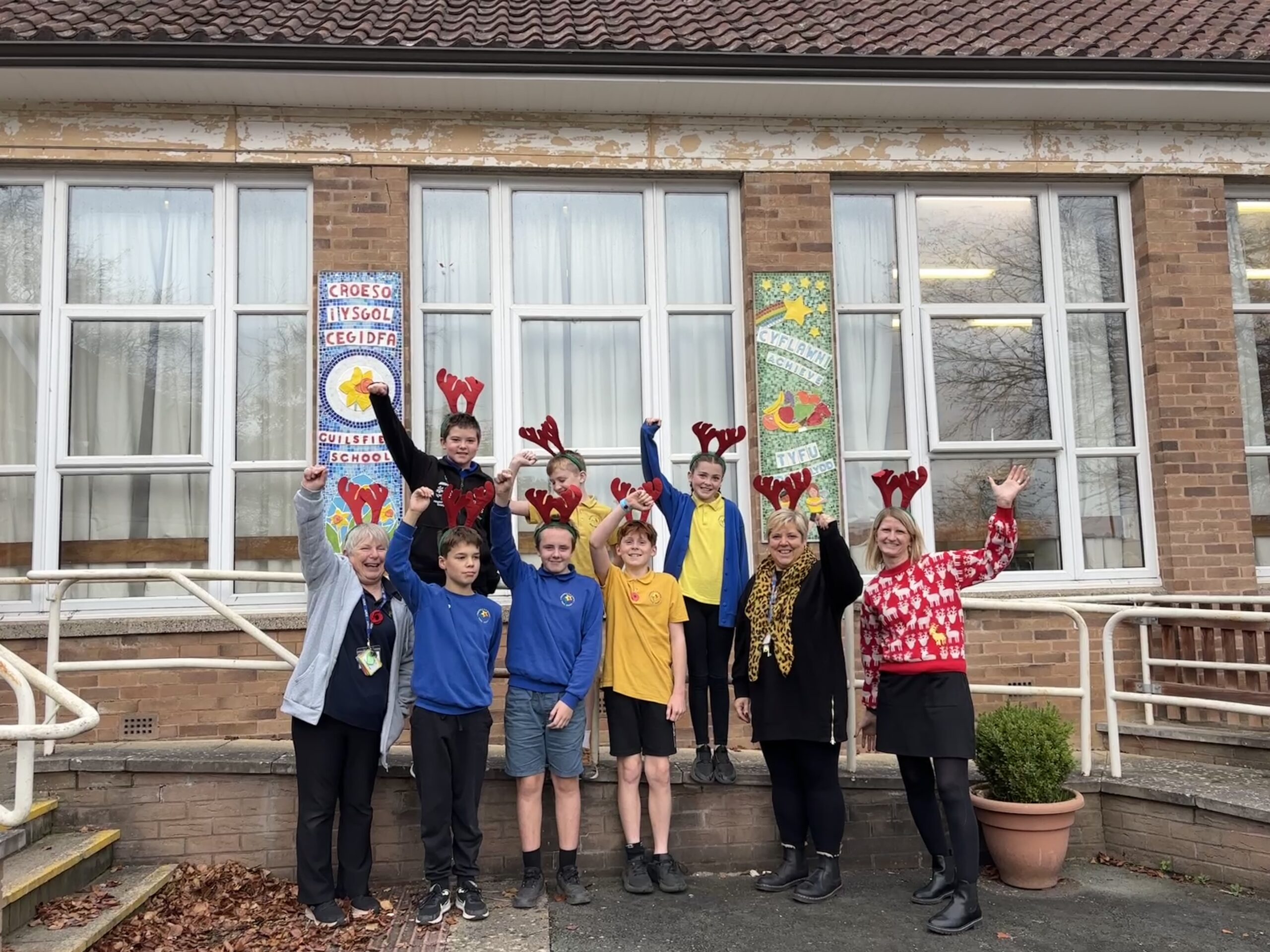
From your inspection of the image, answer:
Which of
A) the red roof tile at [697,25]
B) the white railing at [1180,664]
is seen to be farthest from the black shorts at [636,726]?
the red roof tile at [697,25]

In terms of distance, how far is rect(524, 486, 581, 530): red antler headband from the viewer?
429 centimetres

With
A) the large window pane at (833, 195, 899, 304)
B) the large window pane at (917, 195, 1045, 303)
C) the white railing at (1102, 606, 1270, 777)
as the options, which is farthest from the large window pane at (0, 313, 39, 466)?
the white railing at (1102, 606, 1270, 777)

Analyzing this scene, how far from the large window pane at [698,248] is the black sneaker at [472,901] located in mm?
4134

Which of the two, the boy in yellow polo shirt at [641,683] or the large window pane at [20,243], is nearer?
the boy in yellow polo shirt at [641,683]

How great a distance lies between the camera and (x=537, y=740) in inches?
169

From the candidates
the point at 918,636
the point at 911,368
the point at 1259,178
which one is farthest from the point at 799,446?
the point at 1259,178

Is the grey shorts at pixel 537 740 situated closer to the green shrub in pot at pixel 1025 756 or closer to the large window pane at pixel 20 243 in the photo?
the green shrub in pot at pixel 1025 756

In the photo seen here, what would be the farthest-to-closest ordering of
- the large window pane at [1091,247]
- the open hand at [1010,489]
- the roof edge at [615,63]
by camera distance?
the large window pane at [1091,247], the roof edge at [615,63], the open hand at [1010,489]

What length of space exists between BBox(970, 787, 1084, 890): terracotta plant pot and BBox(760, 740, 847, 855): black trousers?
0.74 meters

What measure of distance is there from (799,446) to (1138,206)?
3101 mm

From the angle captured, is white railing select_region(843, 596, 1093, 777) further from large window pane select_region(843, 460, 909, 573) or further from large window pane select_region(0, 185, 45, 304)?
large window pane select_region(0, 185, 45, 304)

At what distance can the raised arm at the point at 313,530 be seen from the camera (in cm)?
395

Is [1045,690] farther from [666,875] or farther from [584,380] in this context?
[584,380]

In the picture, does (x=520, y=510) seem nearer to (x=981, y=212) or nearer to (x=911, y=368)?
(x=911, y=368)
